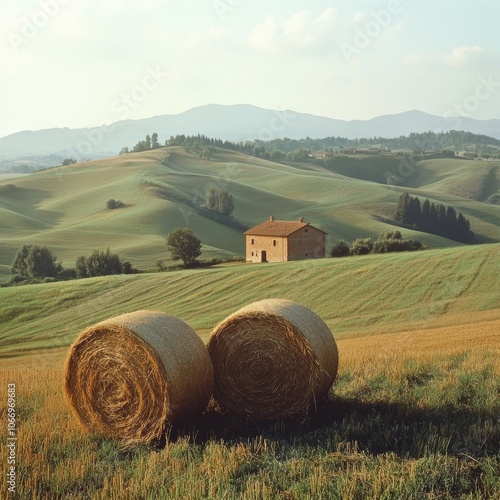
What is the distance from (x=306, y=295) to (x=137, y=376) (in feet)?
96.4

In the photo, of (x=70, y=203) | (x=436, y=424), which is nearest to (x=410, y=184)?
(x=70, y=203)

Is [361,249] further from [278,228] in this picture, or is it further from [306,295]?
[306,295]

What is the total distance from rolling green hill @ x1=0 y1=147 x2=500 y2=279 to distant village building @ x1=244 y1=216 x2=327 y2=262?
35.0 ft

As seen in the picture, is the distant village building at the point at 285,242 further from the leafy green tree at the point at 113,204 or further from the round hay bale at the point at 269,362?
the round hay bale at the point at 269,362

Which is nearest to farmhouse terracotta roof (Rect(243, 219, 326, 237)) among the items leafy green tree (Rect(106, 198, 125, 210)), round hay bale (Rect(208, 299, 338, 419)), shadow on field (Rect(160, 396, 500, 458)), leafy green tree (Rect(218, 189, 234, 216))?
leafy green tree (Rect(218, 189, 234, 216))

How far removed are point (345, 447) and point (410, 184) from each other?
164664 millimetres

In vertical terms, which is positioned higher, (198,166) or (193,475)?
(198,166)

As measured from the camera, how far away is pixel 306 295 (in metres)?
37.4

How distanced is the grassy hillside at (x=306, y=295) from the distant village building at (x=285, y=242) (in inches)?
607

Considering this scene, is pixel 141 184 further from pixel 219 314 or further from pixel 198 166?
pixel 219 314

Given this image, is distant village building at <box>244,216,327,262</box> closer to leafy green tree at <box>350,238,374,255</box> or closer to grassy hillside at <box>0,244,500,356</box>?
leafy green tree at <box>350,238,374,255</box>

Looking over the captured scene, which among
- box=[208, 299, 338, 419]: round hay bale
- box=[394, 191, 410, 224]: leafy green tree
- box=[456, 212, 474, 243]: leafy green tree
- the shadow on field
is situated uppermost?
box=[394, 191, 410, 224]: leafy green tree

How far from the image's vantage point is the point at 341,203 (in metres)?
113

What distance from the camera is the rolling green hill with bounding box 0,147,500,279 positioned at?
8356cm
